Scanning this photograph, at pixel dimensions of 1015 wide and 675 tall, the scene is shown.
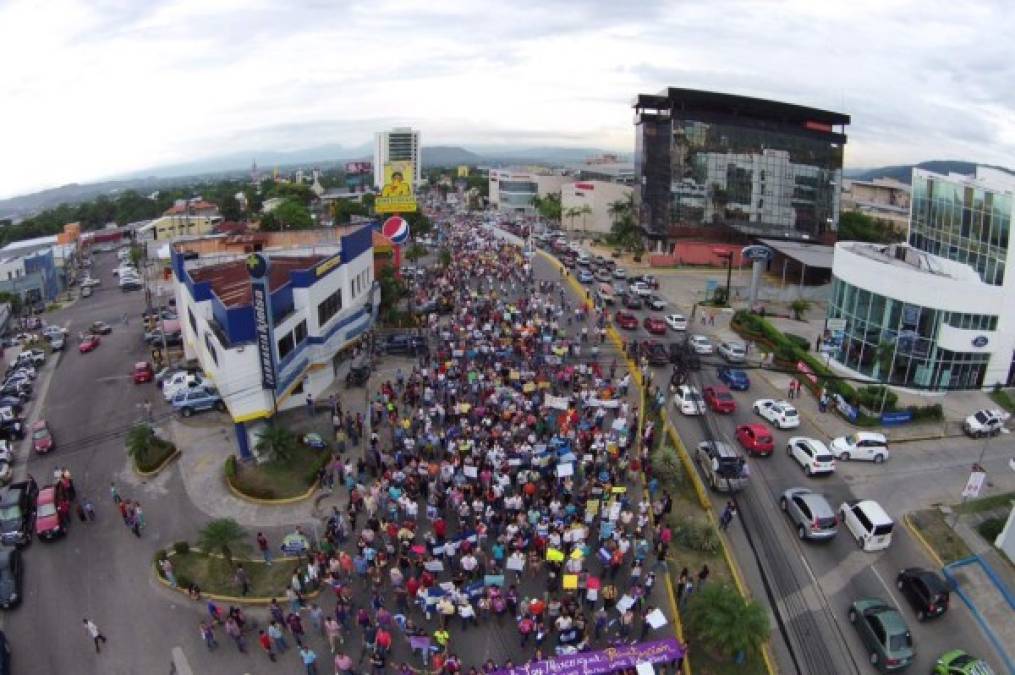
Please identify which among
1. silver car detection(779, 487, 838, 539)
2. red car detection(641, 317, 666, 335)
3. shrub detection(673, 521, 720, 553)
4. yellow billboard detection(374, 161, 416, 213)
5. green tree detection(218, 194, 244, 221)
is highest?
yellow billboard detection(374, 161, 416, 213)

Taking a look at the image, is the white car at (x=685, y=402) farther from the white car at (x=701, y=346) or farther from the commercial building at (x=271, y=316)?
the commercial building at (x=271, y=316)

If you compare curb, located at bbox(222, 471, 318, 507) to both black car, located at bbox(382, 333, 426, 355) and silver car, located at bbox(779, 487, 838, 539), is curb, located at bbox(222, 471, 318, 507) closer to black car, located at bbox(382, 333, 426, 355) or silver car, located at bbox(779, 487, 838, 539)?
black car, located at bbox(382, 333, 426, 355)

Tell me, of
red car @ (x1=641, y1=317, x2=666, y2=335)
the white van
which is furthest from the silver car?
red car @ (x1=641, y1=317, x2=666, y2=335)

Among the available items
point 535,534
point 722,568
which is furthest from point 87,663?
point 722,568

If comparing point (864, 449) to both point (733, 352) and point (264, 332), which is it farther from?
point (264, 332)

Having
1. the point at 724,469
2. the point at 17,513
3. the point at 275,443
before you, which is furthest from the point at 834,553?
the point at 17,513
